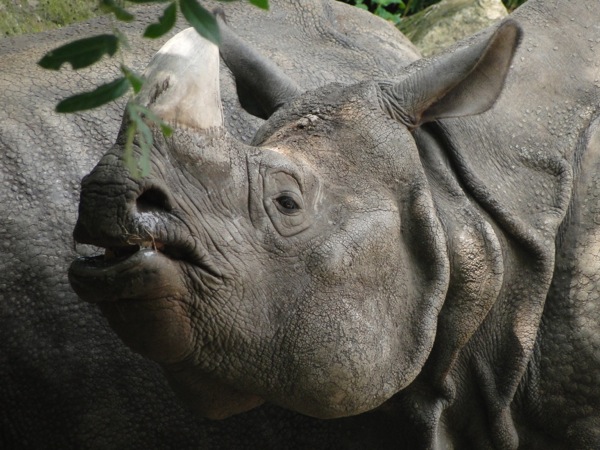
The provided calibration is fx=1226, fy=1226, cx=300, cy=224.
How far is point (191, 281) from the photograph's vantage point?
10.6ft

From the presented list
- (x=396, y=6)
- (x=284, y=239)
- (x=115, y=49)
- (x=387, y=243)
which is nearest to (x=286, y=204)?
(x=284, y=239)

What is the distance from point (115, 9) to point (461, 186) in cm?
253

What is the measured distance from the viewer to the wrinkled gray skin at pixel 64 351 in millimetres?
4156

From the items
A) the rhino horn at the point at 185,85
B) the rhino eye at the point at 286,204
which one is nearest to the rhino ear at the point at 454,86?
the rhino eye at the point at 286,204

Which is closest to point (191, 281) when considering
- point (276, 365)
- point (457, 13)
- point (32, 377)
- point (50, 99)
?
point (276, 365)

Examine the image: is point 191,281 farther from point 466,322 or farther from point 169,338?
point 466,322

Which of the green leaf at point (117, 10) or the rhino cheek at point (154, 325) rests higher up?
the green leaf at point (117, 10)

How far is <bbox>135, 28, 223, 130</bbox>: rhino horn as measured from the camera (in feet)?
10.5

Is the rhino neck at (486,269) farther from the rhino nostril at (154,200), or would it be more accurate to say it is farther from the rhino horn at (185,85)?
the rhino nostril at (154,200)

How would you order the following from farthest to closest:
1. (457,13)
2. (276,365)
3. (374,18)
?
1. (457,13)
2. (374,18)
3. (276,365)

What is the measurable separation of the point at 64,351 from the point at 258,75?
45.7 inches

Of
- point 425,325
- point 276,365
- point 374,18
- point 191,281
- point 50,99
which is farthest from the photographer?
point 374,18

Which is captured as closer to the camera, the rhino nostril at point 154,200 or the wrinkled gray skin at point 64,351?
the rhino nostril at point 154,200

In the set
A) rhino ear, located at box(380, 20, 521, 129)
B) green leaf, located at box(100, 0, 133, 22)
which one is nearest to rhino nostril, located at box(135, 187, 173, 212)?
rhino ear, located at box(380, 20, 521, 129)
